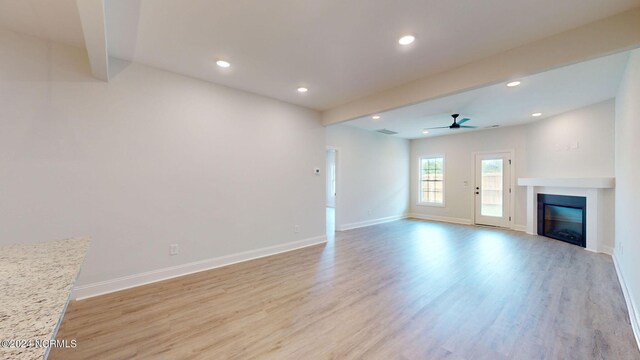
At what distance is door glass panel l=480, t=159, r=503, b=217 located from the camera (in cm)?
678

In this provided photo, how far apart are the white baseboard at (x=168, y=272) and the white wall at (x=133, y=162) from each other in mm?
77

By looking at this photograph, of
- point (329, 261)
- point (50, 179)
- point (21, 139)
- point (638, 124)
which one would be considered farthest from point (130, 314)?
point (638, 124)

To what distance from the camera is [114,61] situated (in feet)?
9.68

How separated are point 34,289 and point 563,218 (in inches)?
307

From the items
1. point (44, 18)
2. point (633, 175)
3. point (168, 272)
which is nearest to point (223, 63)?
point (44, 18)

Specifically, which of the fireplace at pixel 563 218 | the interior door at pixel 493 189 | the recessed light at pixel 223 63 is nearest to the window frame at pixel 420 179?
the interior door at pixel 493 189

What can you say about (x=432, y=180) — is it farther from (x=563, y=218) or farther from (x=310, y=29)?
(x=310, y=29)

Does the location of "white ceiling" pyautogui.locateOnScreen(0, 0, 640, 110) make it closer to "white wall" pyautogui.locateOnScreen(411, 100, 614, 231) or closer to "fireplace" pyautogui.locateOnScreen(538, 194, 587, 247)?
"white wall" pyautogui.locateOnScreen(411, 100, 614, 231)

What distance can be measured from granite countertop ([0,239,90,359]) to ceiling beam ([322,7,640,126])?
3745mm

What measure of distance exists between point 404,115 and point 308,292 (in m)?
4.05

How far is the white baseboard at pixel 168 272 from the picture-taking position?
280 centimetres

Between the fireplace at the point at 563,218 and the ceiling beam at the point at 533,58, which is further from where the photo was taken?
the fireplace at the point at 563,218

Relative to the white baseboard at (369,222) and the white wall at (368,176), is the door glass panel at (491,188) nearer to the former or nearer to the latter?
the white wall at (368,176)

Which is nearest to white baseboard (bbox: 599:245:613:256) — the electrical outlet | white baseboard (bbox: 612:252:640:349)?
white baseboard (bbox: 612:252:640:349)
